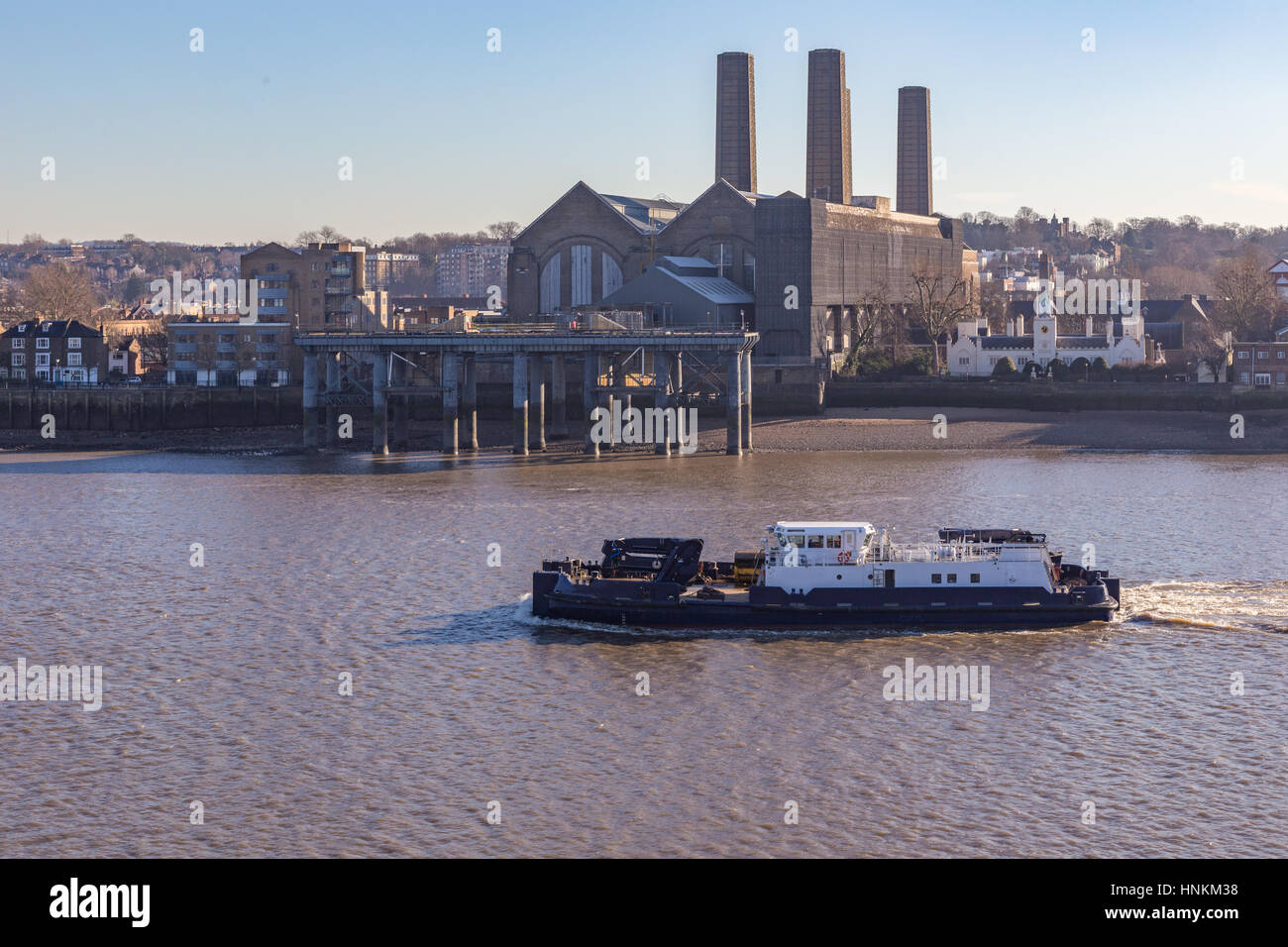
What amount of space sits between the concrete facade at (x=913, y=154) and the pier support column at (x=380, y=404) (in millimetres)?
93102

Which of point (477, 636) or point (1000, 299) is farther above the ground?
point (1000, 299)

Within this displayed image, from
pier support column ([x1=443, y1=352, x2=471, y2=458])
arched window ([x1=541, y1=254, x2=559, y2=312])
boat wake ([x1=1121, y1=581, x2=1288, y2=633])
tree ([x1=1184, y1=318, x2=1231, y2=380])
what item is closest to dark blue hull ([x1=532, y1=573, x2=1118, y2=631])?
boat wake ([x1=1121, y1=581, x2=1288, y2=633])

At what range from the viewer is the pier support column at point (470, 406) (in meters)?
105

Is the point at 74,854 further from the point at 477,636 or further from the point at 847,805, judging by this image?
the point at 477,636

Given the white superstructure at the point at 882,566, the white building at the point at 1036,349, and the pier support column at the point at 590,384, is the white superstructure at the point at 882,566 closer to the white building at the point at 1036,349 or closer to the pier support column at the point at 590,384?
the pier support column at the point at 590,384

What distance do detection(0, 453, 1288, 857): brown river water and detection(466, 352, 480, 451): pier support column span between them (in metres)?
32.8

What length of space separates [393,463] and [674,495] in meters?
25.5

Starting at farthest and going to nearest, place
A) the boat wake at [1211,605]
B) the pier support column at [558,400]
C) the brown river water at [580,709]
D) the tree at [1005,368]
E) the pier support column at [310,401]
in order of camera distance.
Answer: the tree at [1005,368] → the pier support column at [558,400] → the pier support column at [310,401] → the boat wake at [1211,605] → the brown river water at [580,709]

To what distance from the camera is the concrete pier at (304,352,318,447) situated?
347 feet

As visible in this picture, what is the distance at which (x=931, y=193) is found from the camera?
601 ft

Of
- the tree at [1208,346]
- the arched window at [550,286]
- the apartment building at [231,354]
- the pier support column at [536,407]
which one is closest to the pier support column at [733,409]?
the pier support column at [536,407]

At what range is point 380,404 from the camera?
10331cm

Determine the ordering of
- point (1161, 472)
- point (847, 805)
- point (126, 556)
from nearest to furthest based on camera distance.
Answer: point (847, 805), point (126, 556), point (1161, 472)

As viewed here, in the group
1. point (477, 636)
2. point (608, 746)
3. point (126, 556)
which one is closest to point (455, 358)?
point (126, 556)
